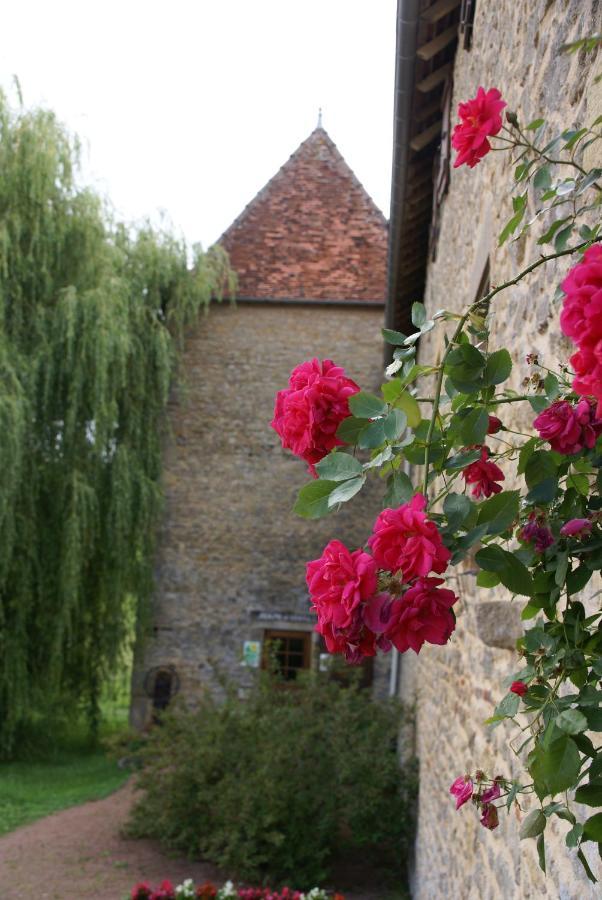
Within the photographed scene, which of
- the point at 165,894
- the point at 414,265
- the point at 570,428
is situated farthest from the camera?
the point at 414,265

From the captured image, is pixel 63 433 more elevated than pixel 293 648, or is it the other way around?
pixel 63 433

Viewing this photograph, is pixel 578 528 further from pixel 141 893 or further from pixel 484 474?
pixel 141 893

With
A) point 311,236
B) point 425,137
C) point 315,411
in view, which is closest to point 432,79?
point 425,137

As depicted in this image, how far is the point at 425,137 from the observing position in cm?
582

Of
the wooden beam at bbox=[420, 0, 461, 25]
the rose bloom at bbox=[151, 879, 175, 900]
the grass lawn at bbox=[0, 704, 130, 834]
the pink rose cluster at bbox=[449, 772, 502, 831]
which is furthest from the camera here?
the grass lawn at bbox=[0, 704, 130, 834]

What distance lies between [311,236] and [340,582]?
1374 centimetres

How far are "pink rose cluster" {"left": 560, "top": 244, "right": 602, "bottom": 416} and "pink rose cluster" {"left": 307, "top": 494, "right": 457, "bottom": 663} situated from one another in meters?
0.25

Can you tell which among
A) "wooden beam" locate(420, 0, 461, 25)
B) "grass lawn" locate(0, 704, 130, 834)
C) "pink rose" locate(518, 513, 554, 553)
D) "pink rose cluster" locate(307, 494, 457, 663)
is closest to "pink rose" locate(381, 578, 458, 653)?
"pink rose cluster" locate(307, 494, 457, 663)

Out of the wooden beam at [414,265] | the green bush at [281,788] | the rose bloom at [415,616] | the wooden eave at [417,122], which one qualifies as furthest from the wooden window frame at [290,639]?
the rose bloom at [415,616]

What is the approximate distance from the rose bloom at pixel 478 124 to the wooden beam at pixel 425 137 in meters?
4.58

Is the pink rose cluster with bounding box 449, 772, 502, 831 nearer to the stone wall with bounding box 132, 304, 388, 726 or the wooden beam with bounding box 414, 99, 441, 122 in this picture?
the wooden beam with bounding box 414, 99, 441, 122

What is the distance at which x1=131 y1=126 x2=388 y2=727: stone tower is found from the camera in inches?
502

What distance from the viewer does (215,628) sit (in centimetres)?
1286

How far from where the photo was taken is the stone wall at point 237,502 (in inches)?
503
